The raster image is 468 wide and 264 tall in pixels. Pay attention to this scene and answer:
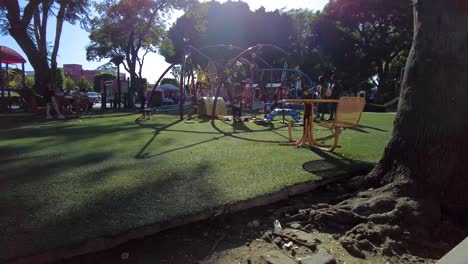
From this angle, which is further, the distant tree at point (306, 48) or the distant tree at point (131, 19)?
the distant tree at point (306, 48)

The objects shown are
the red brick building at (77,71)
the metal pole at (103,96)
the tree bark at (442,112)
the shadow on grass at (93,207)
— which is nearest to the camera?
the shadow on grass at (93,207)

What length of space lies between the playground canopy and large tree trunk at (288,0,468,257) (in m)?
23.1

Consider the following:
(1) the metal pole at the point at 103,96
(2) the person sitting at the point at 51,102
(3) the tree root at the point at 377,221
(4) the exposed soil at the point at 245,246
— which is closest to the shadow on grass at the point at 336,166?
(3) the tree root at the point at 377,221

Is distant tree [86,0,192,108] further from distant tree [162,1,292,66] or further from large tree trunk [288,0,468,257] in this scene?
large tree trunk [288,0,468,257]

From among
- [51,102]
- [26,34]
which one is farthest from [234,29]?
[51,102]

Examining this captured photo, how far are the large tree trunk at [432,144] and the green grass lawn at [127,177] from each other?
3.41ft

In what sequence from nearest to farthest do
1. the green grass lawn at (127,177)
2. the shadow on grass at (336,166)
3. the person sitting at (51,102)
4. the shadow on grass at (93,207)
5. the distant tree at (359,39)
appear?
the shadow on grass at (93,207)
the green grass lawn at (127,177)
the shadow on grass at (336,166)
the person sitting at (51,102)
the distant tree at (359,39)

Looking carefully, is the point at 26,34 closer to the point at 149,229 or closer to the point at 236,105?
the point at 236,105

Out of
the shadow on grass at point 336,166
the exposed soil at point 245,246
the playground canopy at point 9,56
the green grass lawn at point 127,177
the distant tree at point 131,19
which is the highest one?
the distant tree at point 131,19

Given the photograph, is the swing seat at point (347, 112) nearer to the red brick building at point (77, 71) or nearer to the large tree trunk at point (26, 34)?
the large tree trunk at point (26, 34)

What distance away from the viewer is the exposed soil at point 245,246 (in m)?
2.99

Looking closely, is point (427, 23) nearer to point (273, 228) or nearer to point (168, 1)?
point (273, 228)

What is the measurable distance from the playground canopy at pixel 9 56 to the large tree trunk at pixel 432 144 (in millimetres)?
23148

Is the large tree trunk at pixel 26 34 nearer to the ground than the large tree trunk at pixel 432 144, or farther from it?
farther from it
